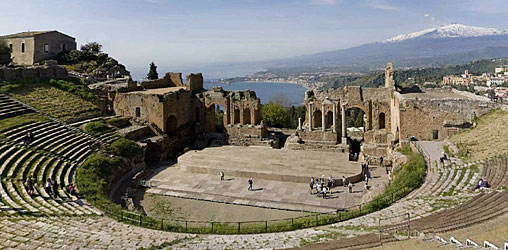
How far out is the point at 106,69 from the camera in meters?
49.5

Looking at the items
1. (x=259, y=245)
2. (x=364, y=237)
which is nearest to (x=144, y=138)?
(x=259, y=245)

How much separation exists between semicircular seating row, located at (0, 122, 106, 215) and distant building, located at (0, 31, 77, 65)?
24.0 meters

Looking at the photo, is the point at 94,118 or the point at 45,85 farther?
the point at 45,85

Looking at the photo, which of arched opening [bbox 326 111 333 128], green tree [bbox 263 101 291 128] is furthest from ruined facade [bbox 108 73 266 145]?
green tree [bbox 263 101 291 128]

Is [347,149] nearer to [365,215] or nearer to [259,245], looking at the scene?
[365,215]

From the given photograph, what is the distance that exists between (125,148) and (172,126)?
9.28 m

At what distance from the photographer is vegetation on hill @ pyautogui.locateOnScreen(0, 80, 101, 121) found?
1174 inches

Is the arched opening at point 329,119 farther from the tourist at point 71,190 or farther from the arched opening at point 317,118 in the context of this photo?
the tourist at point 71,190

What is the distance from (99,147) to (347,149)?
20.4 meters

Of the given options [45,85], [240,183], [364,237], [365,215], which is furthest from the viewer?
[45,85]

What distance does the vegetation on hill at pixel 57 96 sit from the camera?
97.8 feet

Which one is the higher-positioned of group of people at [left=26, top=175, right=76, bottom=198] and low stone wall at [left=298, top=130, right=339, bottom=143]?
low stone wall at [left=298, top=130, right=339, bottom=143]

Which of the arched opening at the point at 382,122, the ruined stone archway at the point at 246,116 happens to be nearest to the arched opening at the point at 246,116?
the ruined stone archway at the point at 246,116

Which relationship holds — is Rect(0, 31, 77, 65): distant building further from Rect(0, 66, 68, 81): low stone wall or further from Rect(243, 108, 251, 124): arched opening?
Rect(243, 108, 251, 124): arched opening
